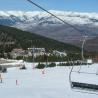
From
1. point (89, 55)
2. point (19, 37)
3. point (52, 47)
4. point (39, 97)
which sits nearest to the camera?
point (39, 97)

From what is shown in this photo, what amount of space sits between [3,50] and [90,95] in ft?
312

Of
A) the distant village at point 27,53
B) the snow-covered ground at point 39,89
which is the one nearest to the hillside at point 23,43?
the distant village at point 27,53

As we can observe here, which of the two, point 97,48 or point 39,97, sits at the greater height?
point 97,48

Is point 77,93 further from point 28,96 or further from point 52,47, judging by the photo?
point 52,47

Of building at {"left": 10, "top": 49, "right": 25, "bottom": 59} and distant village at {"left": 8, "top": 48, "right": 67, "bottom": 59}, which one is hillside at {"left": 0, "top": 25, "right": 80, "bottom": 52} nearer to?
distant village at {"left": 8, "top": 48, "right": 67, "bottom": 59}

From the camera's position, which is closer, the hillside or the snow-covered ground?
the snow-covered ground

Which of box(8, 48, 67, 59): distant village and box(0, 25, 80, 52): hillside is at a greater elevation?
box(0, 25, 80, 52): hillside

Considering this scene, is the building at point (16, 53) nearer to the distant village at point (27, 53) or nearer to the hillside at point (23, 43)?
the distant village at point (27, 53)

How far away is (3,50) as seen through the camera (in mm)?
115375

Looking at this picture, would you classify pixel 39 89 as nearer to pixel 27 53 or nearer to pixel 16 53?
pixel 16 53

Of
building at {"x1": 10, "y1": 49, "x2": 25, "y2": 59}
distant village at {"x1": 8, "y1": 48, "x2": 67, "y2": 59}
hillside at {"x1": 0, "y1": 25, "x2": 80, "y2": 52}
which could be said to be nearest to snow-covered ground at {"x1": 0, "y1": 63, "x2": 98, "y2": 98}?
distant village at {"x1": 8, "y1": 48, "x2": 67, "y2": 59}

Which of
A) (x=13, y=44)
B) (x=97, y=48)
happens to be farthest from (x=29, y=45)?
(x=97, y=48)

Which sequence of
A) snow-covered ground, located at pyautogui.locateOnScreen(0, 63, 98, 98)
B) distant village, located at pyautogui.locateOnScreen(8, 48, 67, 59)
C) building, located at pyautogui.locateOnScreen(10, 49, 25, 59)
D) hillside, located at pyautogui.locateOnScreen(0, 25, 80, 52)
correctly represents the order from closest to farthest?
snow-covered ground, located at pyautogui.locateOnScreen(0, 63, 98, 98)
distant village, located at pyautogui.locateOnScreen(8, 48, 67, 59)
building, located at pyautogui.locateOnScreen(10, 49, 25, 59)
hillside, located at pyautogui.locateOnScreen(0, 25, 80, 52)

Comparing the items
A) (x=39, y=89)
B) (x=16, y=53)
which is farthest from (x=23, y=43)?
(x=39, y=89)
